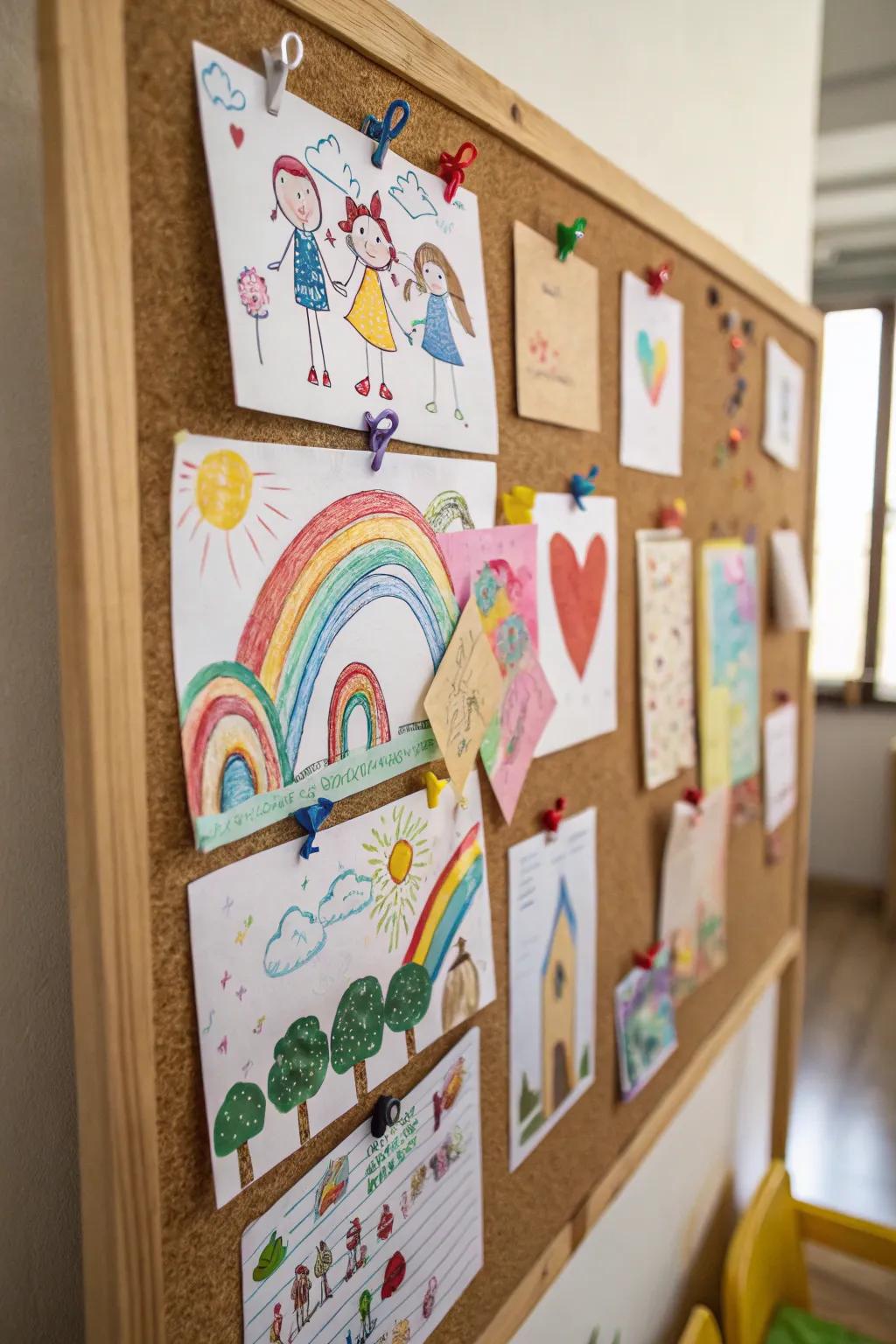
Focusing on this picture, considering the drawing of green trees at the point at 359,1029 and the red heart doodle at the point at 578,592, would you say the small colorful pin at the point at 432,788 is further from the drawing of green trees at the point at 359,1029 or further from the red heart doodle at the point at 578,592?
the red heart doodle at the point at 578,592

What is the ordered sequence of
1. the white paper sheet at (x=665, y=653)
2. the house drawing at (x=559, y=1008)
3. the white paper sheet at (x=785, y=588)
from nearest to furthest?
the house drawing at (x=559, y=1008) → the white paper sheet at (x=665, y=653) → the white paper sheet at (x=785, y=588)

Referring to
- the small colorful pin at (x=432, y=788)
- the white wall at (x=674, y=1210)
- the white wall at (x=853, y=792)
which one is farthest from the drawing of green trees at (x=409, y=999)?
the white wall at (x=853, y=792)

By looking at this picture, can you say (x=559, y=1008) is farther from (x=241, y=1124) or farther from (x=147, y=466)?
(x=147, y=466)

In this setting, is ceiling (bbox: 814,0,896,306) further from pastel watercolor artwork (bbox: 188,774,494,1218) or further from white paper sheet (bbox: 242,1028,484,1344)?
white paper sheet (bbox: 242,1028,484,1344)

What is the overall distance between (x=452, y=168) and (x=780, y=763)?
3.50ft

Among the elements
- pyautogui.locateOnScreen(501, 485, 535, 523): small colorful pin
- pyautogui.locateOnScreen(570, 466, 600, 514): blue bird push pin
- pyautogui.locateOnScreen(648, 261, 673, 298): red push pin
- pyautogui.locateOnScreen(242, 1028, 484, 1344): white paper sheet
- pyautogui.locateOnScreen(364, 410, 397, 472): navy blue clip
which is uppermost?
pyautogui.locateOnScreen(648, 261, 673, 298): red push pin

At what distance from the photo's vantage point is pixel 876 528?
3.95m

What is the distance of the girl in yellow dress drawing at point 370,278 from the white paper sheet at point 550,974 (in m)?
0.41

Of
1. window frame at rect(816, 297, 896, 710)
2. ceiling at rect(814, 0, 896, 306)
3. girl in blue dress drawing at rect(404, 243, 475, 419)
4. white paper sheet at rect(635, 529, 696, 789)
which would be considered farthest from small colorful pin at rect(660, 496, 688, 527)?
window frame at rect(816, 297, 896, 710)

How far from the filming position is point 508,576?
0.74m

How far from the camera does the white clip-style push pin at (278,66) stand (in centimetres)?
49

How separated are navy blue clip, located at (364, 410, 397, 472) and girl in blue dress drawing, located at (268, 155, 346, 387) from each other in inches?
1.7

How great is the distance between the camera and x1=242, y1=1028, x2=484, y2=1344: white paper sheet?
0.57m

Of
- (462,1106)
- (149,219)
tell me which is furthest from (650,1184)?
(149,219)
